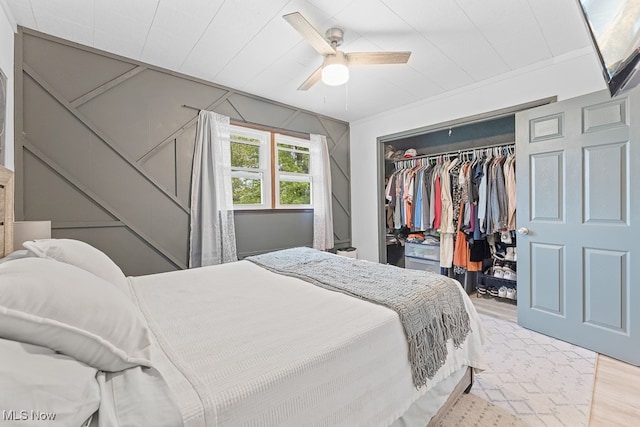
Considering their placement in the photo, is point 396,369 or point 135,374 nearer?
point 135,374

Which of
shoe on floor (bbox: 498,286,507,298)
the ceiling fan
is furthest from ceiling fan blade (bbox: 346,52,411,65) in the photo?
shoe on floor (bbox: 498,286,507,298)

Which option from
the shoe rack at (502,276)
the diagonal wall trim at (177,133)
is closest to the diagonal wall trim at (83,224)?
the diagonal wall trim at (177,133)

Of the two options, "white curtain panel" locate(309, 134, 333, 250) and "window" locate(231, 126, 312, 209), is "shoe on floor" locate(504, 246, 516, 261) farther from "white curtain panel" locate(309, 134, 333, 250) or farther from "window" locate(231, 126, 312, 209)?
"window" locate(231, 126, 312, 209)

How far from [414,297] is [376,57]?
5.39 ft

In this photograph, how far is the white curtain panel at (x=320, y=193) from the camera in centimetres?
376

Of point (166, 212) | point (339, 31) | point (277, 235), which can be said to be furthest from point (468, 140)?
point (166, 212)

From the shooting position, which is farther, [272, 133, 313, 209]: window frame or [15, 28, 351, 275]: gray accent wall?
[272, 133, 313, 209]: window frame

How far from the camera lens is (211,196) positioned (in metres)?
2.87

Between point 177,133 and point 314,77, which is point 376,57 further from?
point 177,133

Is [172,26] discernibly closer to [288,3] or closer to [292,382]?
[288,3]

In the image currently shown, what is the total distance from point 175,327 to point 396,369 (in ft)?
2.90

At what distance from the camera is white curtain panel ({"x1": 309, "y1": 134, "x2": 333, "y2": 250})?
3760 millimetres

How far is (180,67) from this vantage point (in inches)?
101

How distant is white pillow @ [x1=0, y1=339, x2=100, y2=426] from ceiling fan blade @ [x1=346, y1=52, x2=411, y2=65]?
2123 millimetres
